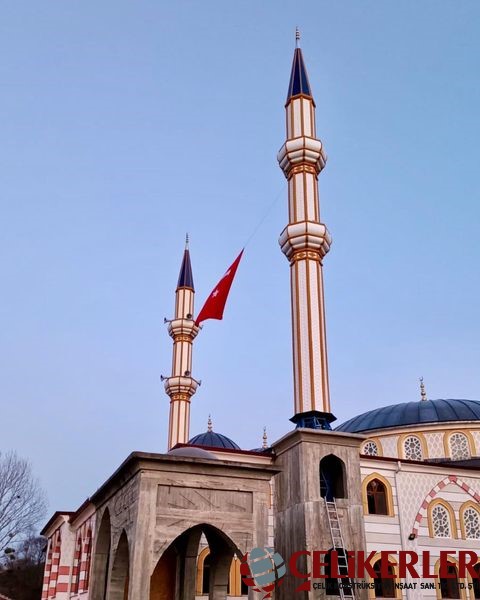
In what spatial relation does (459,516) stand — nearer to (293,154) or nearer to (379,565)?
(379,565)

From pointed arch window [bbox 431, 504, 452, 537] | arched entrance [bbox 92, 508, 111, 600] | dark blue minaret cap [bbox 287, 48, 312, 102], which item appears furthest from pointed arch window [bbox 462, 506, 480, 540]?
dark blue minaret cap [bbox 287, 48, 312, 102]

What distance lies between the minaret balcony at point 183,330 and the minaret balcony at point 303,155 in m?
9.60

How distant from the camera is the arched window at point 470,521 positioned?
16.3 m

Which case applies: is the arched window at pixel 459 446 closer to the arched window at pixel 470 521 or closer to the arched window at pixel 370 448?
the arched window at pixel 370 448

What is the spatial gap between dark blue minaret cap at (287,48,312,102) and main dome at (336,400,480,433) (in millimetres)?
11005

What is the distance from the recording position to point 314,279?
15383 millimetres

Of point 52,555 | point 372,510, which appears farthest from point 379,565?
point 52,555

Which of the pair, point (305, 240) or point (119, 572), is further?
point (305, 240)

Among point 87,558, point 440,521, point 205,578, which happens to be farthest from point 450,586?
point 87,558

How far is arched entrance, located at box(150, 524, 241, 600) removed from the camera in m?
11.7

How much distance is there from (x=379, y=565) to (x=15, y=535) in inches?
839

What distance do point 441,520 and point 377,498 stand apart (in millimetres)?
1762

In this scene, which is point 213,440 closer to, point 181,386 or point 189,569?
point 181,386

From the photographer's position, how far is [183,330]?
25312 millimetres
